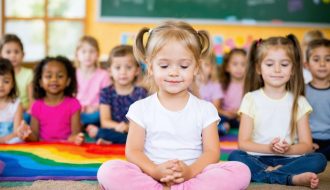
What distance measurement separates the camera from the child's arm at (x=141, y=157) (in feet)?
5.59

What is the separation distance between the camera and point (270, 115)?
7.60 ft

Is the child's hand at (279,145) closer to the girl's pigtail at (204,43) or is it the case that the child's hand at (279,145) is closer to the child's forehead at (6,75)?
the girl's pigtail at (204,43)

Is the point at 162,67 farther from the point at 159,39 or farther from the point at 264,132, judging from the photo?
the point at 264,132

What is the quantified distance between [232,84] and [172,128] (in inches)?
85.8

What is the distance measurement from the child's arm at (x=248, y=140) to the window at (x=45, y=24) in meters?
3.55

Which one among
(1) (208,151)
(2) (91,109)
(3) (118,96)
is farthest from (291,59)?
(2) (91,109)

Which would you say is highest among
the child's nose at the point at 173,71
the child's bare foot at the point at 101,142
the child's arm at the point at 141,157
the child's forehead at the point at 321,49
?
the child's forehead at the point at 321,49

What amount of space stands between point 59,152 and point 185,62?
1.20m

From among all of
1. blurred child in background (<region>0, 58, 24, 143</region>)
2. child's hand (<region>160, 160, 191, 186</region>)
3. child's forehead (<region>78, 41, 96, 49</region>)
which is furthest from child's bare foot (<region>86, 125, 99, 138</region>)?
child's hand (<region>160, 160, 191, 186</region>)

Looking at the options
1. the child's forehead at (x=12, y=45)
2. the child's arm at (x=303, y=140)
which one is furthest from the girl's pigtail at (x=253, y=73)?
the child's forehead at (x=12, y=45)

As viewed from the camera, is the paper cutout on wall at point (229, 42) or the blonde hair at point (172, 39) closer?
the blonde hair at point (172, 39)

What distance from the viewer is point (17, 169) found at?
Answer: 2.31 metres

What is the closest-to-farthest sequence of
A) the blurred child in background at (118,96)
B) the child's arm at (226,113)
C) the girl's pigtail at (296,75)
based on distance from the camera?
the girl's pigtail at (296,75) → the blurred child in background at (118,96) → the child's arm at (226,113)

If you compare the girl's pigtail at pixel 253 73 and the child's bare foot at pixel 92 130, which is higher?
the girl's pigtail at pixel 253 73
